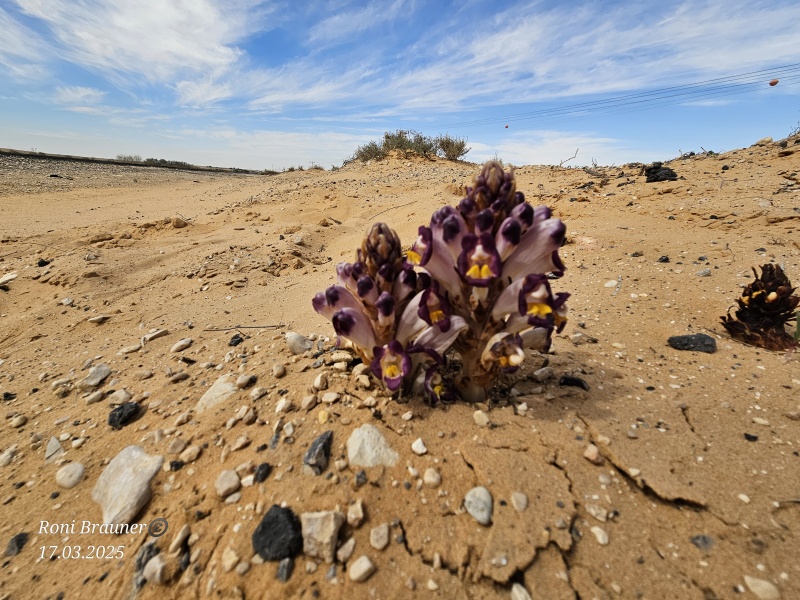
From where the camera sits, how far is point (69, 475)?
2348 millimetres

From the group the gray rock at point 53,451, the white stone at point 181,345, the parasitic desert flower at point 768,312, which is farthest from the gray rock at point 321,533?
the parasitic desert flower at point 768,312

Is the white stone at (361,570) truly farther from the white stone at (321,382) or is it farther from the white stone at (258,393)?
the white stone at (258,393)

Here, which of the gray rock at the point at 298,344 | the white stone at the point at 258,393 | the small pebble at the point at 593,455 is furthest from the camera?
the gray rock at the point at 298,344

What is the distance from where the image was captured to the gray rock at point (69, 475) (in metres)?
2.30

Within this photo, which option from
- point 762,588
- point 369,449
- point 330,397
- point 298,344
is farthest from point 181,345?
point 762,588

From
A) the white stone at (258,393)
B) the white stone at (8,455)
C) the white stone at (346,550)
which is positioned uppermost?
the white stone at (258,393)

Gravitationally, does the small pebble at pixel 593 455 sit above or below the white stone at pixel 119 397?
above

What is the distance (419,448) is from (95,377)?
3256mm

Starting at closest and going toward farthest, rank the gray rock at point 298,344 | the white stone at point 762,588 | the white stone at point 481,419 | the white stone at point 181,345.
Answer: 1. the white stone at point 762,588
2. the white stone at point 481,419
3. the gray rock at point 298,344
4. the white stone at point 181,345

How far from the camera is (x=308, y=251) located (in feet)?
26.4

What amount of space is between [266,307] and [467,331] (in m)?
3.58

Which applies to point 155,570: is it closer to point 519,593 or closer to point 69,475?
point 69,475

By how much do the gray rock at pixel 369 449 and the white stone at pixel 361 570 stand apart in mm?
449

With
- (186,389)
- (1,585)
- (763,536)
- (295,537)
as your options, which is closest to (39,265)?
(186,389)
